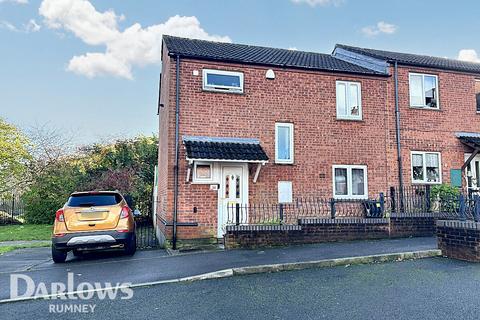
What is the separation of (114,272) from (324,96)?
8.87 metres

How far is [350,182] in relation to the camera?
1195 cm

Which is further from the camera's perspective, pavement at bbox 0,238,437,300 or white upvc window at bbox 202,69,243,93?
white upvc window at bbox 202,69,243,93

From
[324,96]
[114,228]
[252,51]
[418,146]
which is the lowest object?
[114,228]

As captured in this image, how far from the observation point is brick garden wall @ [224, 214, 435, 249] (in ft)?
30.3

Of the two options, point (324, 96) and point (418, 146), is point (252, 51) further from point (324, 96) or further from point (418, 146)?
point (418, 146)

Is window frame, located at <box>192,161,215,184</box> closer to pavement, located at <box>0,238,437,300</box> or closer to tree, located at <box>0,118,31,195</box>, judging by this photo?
pavement, located at <box>0,238,437,300</box>

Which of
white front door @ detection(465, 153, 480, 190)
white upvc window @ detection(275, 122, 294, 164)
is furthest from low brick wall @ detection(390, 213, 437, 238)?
white front door @ detection(465, 153, 480, 190)

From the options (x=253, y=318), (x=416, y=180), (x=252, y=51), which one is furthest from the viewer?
(x=252, y=51)

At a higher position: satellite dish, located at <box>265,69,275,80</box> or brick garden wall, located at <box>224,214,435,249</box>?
satellite dish, located at <box>265,69,275,80</box>

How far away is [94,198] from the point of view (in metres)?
8.37

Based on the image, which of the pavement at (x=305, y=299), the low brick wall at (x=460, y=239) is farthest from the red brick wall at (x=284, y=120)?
A: the pavement at (x=305, y=299)

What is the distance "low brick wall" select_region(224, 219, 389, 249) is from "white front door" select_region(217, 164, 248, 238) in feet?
4.08

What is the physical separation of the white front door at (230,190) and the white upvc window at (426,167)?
262 inches

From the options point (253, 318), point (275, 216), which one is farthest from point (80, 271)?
point (275, 216)
